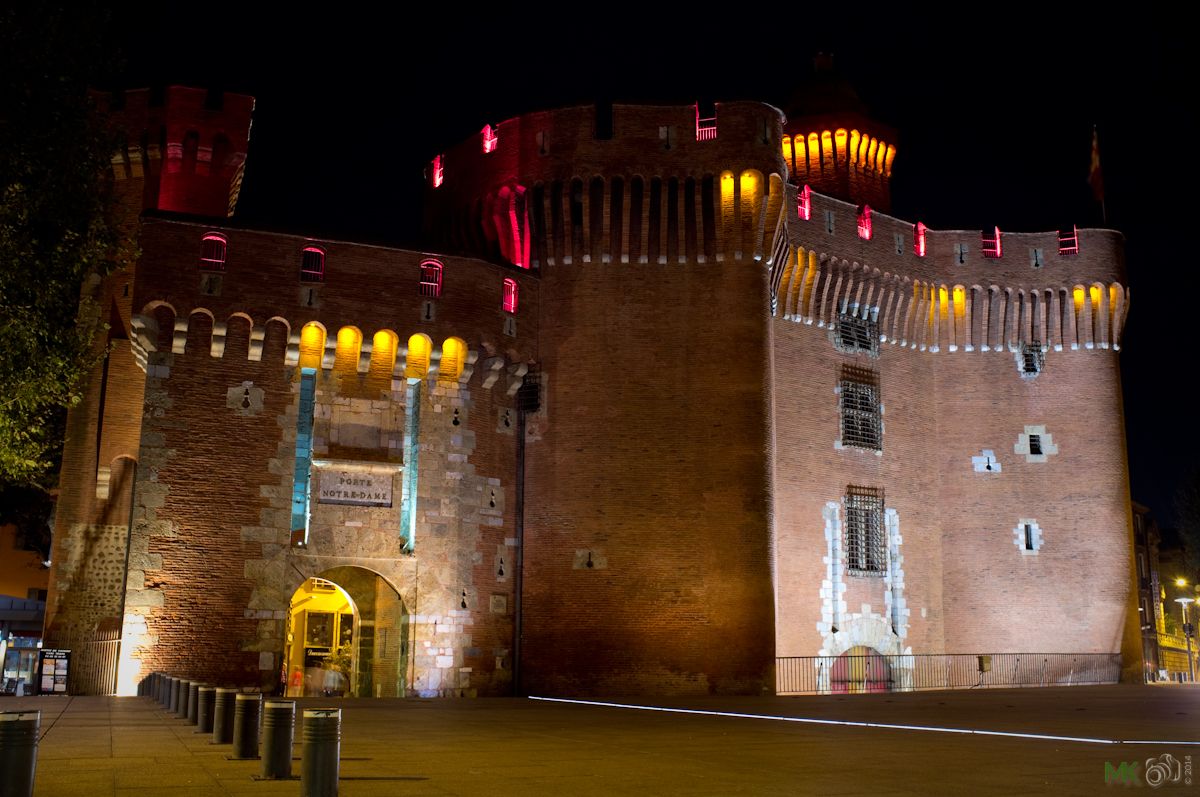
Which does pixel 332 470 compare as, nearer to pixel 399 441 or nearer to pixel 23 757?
pixel 399 441

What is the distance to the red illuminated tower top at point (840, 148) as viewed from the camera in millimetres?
38156

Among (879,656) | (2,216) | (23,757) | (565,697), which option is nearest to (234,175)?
(2,216)

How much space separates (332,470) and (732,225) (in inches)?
439

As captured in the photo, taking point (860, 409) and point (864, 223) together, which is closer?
point (860, 409)

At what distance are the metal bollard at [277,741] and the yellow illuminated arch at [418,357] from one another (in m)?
16.7

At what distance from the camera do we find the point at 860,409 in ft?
107

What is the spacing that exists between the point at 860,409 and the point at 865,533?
348 centimetres

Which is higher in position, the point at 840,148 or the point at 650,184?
the point at 840,148

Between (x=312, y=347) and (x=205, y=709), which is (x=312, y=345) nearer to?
(x=312, y=347)

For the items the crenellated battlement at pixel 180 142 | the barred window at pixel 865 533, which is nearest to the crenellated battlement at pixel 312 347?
the crenellated battlement at pixel 180 142

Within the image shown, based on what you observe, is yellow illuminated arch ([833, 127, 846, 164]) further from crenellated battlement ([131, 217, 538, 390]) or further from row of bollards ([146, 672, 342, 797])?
row of bollards ([146, 672, 342, 797])

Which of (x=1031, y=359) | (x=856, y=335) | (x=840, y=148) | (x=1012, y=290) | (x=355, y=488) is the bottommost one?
(x=355, y=488)

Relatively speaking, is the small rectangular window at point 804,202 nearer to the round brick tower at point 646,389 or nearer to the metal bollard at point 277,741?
the round brick tower at point 646,389

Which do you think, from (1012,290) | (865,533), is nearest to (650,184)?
(865,533)
